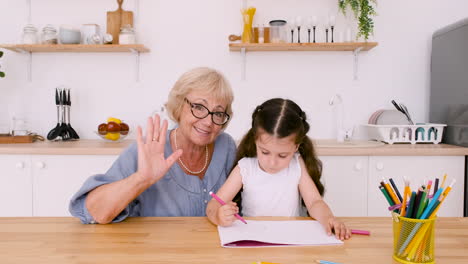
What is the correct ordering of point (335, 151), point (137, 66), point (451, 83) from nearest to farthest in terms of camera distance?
point (335, 151)
point (451, 83)
point (137, 66)

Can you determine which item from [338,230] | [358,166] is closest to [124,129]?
[358,166]

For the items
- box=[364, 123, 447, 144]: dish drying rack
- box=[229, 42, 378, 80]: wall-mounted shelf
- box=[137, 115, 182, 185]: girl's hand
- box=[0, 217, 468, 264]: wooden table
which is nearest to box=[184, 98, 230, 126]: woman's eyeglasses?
box=[137, 115, 182, 185]: girl's hand

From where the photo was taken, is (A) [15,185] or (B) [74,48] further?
(B) [74,48]

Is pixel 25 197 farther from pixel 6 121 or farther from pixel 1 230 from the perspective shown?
pixel 1 230

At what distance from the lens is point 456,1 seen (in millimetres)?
2832

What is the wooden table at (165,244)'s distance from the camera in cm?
87

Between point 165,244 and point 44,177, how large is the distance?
1671 mm

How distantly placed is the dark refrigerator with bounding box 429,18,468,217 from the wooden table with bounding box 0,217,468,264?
1.50 meters

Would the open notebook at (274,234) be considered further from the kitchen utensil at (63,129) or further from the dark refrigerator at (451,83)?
the kitchen utensil at (63,129)

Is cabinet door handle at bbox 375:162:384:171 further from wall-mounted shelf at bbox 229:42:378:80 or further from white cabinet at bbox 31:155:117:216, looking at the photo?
white cabinet at bbox 31:155:117:216

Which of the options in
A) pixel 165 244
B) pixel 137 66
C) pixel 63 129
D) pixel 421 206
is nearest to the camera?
pixel 421 206

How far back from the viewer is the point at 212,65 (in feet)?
9.43

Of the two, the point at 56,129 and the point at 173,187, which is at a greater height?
the point at 56,129

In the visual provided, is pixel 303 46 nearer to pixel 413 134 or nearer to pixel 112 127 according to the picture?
pixel 413 134
